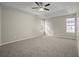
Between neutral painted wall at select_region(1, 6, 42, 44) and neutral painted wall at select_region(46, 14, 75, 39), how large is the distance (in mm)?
454

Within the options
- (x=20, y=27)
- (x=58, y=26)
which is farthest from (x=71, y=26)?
(x=20, y=27)

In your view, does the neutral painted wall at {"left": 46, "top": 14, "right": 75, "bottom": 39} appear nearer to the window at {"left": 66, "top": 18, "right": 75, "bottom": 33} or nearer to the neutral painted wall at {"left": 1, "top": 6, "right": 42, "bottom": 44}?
the window at {"left": 66, "top": 18, "right": 75, "bottom": 33}

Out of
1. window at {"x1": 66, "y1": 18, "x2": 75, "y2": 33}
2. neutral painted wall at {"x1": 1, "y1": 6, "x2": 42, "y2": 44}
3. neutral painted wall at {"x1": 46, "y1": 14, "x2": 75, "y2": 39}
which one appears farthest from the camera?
neutral painted wall at {"x1": 1, "y1": 6, "x2": 42, "y2": 44}

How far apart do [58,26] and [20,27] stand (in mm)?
1612

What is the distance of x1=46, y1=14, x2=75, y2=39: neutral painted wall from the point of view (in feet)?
10.6

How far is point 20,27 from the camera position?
3.57 metres

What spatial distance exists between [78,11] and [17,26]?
2.45 meters

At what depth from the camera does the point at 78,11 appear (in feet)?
8.32

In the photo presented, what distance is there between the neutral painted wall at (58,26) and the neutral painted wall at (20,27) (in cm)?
45

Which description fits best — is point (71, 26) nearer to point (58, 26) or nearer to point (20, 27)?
point (58, 26)

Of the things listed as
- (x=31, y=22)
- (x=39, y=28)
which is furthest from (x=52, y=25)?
(x=31, y=22)

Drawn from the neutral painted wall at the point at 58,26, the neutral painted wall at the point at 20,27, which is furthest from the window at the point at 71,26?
the neutral painted wall at the point at 20,27

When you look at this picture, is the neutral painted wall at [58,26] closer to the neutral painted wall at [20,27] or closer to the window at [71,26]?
the window at [71,26]

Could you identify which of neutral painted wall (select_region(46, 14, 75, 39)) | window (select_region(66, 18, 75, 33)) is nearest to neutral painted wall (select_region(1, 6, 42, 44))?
neutral painted wall (select_region(46, 14, 75, 39))
